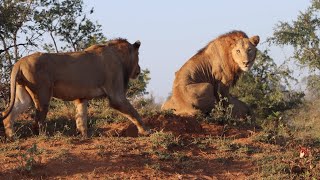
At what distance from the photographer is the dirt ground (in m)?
6.74

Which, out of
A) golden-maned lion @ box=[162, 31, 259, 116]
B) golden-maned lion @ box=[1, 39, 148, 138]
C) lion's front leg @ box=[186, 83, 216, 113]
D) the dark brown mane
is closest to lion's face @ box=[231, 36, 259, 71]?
golden-maned lion @ box=[162, 31, 259, 116]

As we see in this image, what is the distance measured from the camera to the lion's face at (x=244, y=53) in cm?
1169

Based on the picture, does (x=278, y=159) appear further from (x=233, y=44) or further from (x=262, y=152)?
(x=233, y=44)

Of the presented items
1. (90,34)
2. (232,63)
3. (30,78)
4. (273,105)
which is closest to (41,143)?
(30,78)

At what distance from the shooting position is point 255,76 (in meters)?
18.2

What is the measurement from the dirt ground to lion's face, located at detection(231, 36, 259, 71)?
3.38m

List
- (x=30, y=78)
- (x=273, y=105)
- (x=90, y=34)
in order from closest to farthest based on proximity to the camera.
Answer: (x=30, y=78) → (x=273, y=105) → (x=90, y=34)

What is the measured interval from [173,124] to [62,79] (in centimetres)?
203

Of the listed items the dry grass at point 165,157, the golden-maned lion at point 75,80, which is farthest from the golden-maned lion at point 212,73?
the dry grass at point 165,157

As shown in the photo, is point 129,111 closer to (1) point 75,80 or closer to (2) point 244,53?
(1) point 75,80

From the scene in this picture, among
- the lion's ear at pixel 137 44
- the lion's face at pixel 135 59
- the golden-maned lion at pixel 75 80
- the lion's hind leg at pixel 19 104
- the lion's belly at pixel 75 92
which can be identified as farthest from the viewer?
the lion's ear at pixel 137 44

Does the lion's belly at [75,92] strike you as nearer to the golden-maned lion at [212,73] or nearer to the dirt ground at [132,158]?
the dirt ground at [132,158]

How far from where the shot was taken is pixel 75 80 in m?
8.88

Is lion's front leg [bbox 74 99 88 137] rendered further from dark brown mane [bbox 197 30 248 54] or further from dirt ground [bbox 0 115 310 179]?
dark brown mane [bbox 197 30 248 54]
